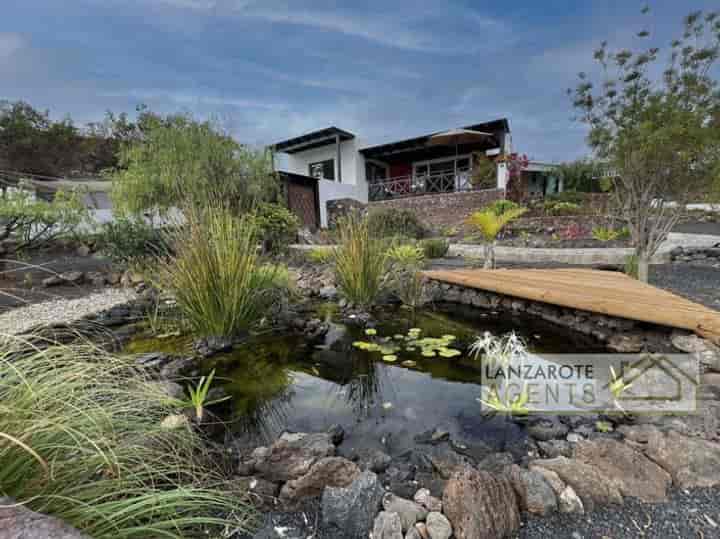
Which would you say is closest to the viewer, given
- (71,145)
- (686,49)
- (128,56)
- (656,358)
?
(656,358)

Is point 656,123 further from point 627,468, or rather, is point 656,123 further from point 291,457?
point 291,457

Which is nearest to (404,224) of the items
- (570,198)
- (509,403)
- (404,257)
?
(404,257)

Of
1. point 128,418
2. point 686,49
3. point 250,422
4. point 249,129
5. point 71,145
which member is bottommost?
point 250,422

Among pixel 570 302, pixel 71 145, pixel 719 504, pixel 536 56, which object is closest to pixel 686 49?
pixel 570 302

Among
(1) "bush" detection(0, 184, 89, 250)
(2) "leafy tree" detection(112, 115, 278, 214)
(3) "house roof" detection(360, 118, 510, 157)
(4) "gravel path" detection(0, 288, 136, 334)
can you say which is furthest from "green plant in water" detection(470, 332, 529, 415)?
(3) "house roof" detection(360, 118, 510, 157)

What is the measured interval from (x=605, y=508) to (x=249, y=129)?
8.89 metres

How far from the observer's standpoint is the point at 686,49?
3.07 m

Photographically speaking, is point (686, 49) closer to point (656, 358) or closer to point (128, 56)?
point (656, 358)

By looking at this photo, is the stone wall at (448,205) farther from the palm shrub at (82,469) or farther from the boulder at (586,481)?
the palm shrub at (82,469)

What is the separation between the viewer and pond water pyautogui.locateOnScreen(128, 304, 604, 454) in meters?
1.58

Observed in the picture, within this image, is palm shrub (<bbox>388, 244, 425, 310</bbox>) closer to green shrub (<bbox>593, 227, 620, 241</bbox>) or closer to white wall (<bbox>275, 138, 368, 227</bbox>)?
green shrub (<bbox>593, 227, 620, 241</bbox>)

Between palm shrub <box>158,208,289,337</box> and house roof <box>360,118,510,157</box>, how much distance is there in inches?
413

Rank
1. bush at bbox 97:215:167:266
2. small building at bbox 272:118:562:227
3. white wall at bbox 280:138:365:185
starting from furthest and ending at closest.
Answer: white wall at bbox 280:138:365:185, small building at bbox 272:118:562:227, bush at bbox 97:215:167:266

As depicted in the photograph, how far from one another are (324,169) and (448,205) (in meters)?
6.42
